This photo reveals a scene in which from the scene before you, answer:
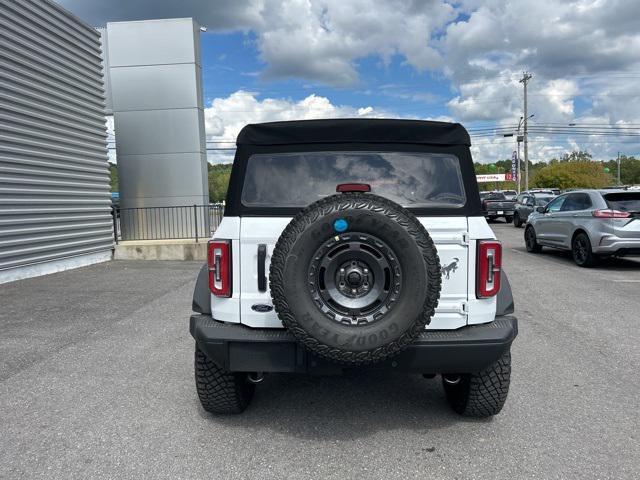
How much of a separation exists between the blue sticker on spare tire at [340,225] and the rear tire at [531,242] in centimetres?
1175

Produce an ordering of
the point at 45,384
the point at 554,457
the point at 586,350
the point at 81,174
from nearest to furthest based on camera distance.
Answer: the point at 554,457 → the point at 45,384 → the point at 586,350 → the point at 81,174

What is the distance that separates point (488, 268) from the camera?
3064 millimetres

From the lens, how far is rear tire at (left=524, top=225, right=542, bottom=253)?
13.2m

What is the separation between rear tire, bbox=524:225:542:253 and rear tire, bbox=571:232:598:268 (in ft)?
6.97

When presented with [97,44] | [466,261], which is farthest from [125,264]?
[466,261]

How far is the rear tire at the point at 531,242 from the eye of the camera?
43.4 feet

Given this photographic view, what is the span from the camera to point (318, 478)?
8.92 ft

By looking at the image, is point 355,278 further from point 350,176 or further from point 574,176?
point 574,176

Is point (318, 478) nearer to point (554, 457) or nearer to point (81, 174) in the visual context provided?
point (554, 457)

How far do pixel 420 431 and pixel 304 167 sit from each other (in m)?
1.86

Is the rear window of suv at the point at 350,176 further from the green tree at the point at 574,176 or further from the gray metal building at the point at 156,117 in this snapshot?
the green tree at the point at 574,176

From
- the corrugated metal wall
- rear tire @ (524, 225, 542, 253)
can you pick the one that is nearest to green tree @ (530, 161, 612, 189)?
rear tire @ (524, 225, 542, 253)

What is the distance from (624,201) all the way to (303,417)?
9254mm

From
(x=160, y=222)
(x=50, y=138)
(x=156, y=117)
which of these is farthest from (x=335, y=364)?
(x=156, y=117)
